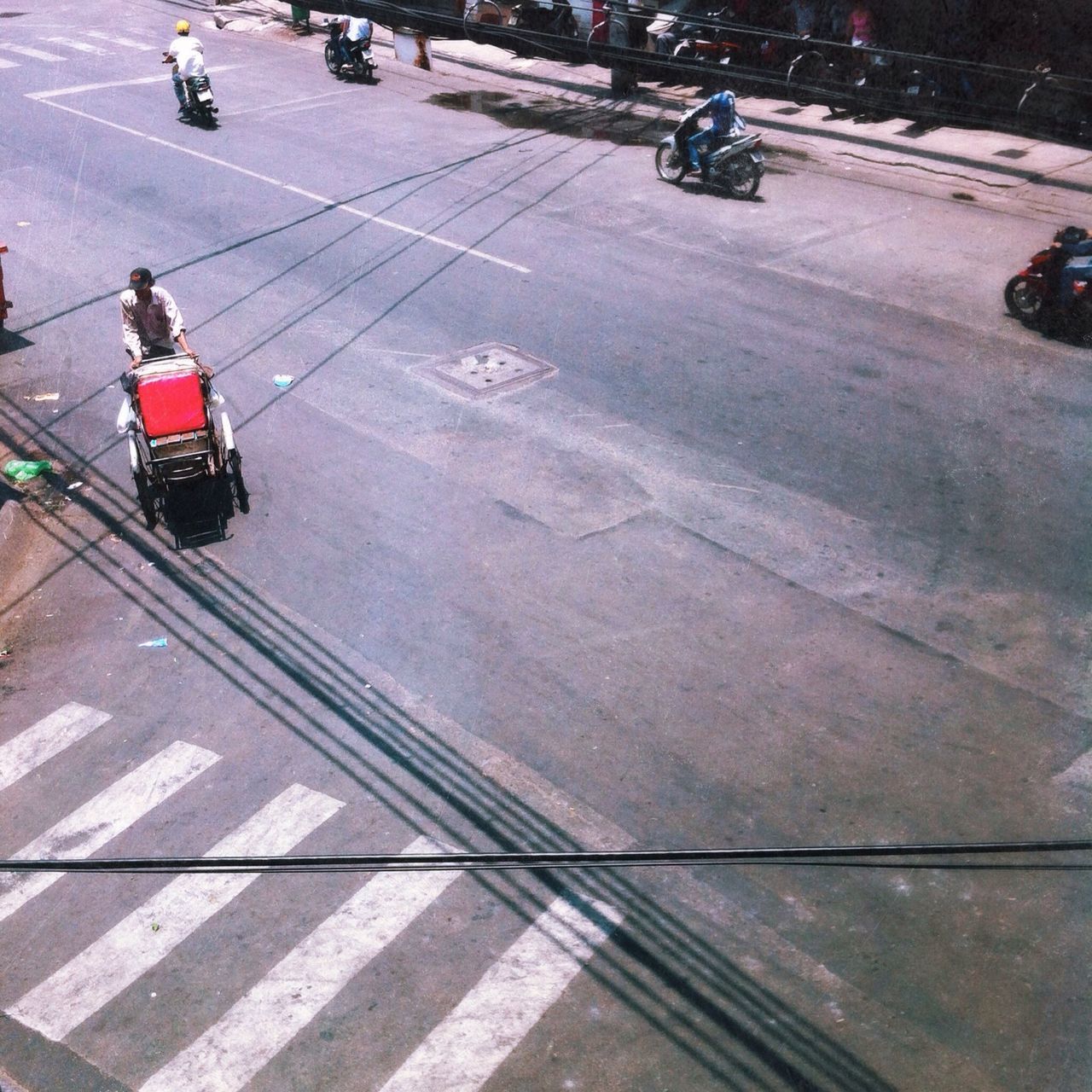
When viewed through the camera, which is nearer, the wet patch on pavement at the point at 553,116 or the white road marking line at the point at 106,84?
the wet patch on pavement at the point at 553,116

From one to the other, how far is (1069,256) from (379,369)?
25.1ft

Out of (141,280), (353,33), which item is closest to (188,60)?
(353,33)

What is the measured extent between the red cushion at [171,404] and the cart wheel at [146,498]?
563 mm

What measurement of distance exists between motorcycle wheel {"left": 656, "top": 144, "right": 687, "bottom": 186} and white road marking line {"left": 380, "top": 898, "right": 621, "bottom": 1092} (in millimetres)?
14153

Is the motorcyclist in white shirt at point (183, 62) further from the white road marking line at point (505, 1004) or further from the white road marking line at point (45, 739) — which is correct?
the white road marking line at point (505, 1004)

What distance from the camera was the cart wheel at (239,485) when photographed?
→ 9820mm

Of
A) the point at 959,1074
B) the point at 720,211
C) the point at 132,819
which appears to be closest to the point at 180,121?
the point at 720,211

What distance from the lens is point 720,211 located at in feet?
56.1

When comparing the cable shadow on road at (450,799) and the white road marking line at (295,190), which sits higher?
the white road marking line at (295,190)

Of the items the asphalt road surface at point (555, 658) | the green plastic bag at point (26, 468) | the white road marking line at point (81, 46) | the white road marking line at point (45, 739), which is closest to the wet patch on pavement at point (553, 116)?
the asphalt road surface at point (555, 658)

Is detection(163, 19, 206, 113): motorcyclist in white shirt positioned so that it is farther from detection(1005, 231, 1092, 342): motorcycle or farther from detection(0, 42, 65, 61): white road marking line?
detection(1005, 231, 1092, 342): motorcycle

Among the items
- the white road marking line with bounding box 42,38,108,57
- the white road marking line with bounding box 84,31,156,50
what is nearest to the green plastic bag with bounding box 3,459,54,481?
the white road marking line with bounding box 42,38,108,57

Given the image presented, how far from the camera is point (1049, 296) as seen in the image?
512 inches

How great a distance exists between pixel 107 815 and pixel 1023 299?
11.2m
